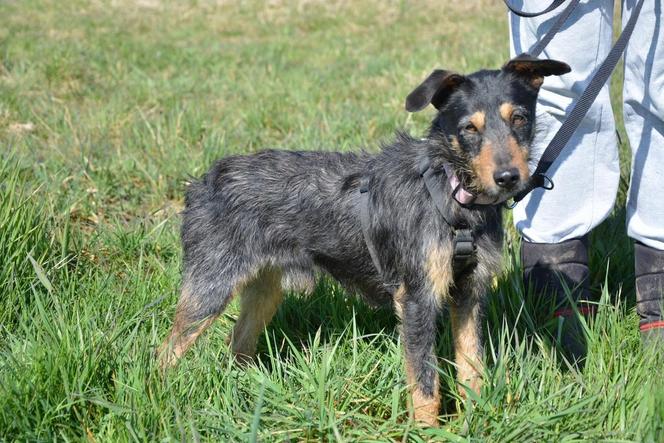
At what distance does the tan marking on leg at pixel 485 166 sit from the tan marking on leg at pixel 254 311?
4.33 ft

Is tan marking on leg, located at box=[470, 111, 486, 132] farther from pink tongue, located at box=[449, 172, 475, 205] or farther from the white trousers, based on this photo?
the white trousers

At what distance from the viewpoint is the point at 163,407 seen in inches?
113

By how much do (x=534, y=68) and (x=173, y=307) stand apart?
7.04ft

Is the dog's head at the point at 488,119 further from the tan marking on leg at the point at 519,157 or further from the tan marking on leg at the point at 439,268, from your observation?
the tan marking on leg at the point at 439,268

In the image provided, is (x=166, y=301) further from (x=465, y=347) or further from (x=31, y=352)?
(x=465, y=347)

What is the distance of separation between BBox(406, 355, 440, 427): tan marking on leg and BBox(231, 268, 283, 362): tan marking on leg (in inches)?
40.9

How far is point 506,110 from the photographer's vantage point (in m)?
3.07

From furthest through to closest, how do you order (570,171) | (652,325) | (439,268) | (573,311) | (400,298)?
(570,171)
(573,311)
(652,325)
(400,298)
(439,268)

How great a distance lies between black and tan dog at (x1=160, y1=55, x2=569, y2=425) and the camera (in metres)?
3.11

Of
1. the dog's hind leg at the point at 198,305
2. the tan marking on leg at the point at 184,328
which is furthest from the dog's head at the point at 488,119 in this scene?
the tan marking on leg at the point at 184,328

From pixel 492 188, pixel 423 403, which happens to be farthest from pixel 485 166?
pixel 423 403

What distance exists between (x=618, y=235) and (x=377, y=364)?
212 centimetres

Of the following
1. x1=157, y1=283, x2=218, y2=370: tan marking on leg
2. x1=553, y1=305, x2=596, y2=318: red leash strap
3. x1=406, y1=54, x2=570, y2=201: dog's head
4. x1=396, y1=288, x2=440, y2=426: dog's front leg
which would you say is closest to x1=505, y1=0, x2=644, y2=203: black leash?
x1=406, y1=54, x2=570, y2=201: dog's head

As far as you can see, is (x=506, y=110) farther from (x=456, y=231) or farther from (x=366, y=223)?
(x=366, y=223)
